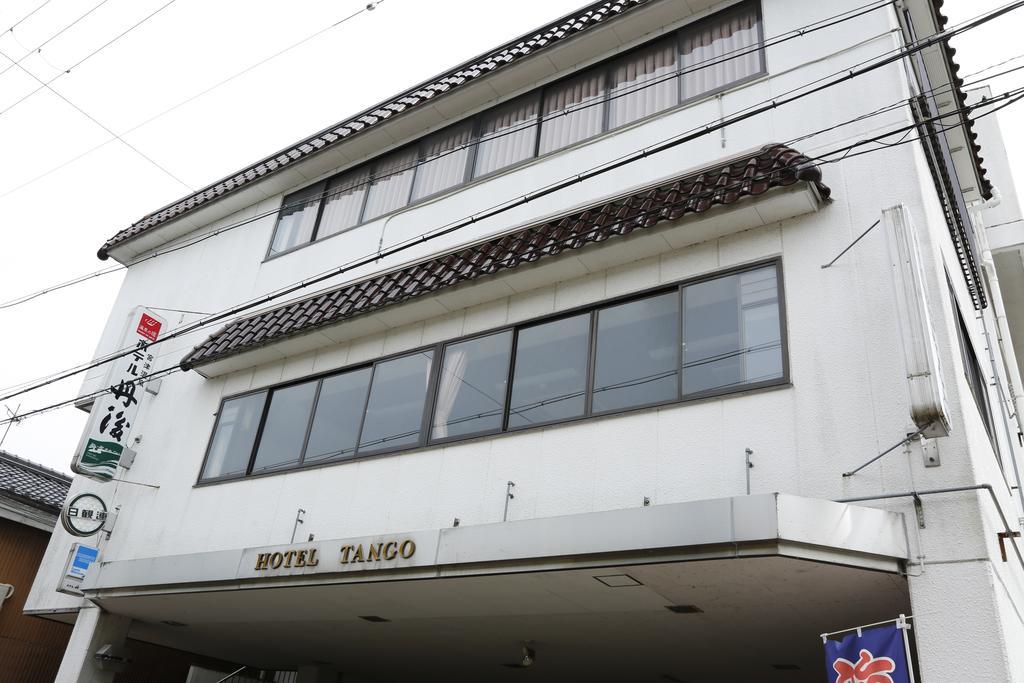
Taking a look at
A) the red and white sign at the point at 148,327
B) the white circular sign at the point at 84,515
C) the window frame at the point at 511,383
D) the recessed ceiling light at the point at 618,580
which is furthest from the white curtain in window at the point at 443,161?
the recessed ceiling light at the point at 618,580

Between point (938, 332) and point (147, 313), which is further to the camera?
point (147, 313)

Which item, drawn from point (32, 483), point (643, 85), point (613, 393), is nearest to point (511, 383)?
point (613, 393)

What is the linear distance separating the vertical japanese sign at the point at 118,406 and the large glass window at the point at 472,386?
5.56m

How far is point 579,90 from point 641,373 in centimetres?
560

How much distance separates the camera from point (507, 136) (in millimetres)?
13141

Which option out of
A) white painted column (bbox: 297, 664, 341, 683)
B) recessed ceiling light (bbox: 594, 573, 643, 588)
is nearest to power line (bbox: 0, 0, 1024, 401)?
recessed ceiling light (bbox: 594, 573, 643, 588)

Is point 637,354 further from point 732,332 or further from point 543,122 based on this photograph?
point 543,122

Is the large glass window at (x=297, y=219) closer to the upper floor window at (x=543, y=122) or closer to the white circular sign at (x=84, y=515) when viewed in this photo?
the upper floor window at (x=543, y=122)

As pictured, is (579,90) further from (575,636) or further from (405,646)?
(405,646)

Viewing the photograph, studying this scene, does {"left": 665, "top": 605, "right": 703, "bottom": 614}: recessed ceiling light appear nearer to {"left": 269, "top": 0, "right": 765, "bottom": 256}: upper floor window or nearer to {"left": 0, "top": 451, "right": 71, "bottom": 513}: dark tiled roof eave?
{"left": 269, "top": 0, "right": 765, "bottom": 256}: upper floor window

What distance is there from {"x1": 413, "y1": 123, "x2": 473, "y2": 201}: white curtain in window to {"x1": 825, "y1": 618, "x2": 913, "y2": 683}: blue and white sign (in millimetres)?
9204

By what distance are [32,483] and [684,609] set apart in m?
17.1

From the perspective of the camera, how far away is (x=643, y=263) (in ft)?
31.9

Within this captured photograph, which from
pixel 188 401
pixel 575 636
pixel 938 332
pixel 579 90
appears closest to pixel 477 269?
pixel 579 90
